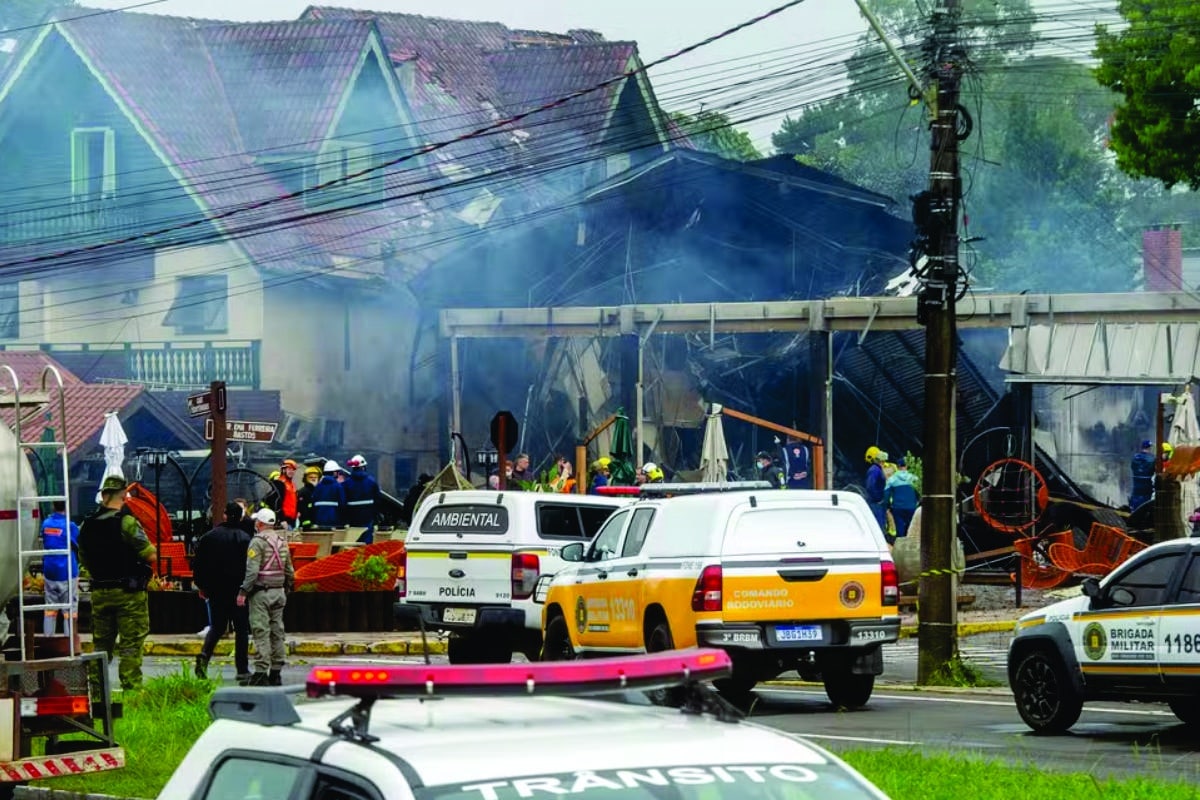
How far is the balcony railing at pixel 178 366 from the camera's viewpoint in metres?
46.7

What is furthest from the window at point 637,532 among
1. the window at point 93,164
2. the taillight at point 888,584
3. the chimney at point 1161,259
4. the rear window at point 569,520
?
the chimney at point 1161,259

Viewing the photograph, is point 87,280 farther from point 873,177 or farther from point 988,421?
point 873,177

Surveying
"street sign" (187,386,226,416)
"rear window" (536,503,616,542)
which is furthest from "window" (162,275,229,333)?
"rear window" (536,503,616,542)

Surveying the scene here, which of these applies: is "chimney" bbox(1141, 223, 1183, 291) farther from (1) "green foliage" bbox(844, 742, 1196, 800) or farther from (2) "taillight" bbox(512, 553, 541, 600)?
(1) "green foliage" bbox(844, 742, 1196, 800)

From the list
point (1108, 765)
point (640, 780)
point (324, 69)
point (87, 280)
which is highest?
point (324, 69)

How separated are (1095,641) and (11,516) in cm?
781

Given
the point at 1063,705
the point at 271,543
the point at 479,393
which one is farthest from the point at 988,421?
the point at 1063,705

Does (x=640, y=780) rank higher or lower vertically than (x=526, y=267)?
lower

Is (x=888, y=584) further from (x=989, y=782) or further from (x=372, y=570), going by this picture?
(x=372, y=570)

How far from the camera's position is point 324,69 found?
5112cm

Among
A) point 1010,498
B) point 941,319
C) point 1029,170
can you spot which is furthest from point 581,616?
point 1029,170

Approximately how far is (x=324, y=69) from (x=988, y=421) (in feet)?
62.4

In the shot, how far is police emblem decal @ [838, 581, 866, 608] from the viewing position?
18.2m

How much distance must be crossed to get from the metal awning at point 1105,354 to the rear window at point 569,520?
1296 cm
